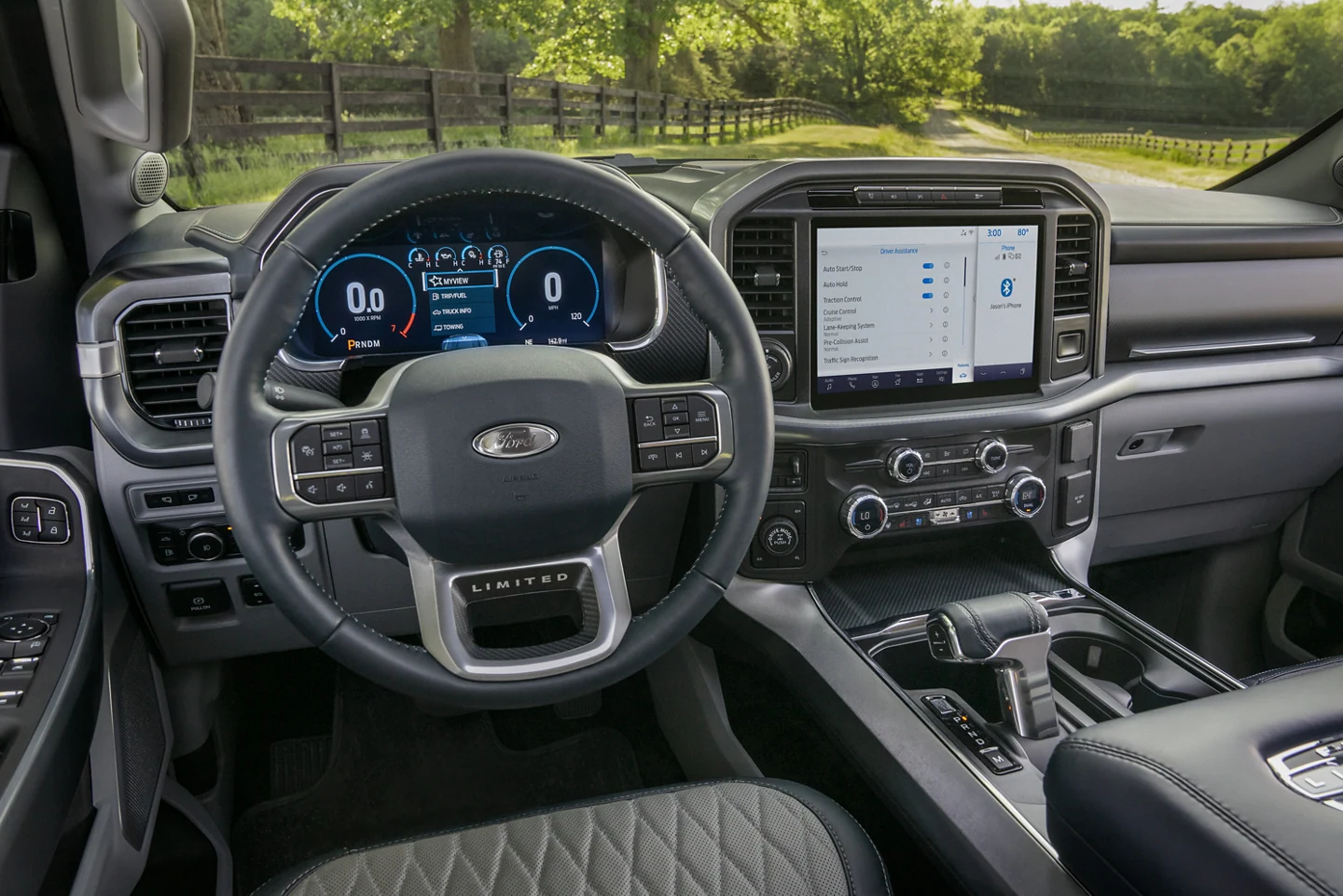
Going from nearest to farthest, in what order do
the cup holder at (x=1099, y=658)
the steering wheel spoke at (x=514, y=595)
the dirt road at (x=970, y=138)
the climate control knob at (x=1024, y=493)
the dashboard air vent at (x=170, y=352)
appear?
the steering wheel spoke at (x=514, y=595) < the dashboard air vent at (x=170, y=352) < the cup holder at (x=1099, y=658) < the climate control knob at (x=1024, y=493) < the dirt road at (x=970, y=138)

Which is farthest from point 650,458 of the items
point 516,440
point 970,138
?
point 970,138

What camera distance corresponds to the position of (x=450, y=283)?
1629 mm

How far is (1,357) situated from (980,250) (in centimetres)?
166

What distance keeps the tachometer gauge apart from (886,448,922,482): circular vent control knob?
0.59 m

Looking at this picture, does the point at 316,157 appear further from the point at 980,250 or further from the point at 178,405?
the point at 980,250

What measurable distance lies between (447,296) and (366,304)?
0.42ft

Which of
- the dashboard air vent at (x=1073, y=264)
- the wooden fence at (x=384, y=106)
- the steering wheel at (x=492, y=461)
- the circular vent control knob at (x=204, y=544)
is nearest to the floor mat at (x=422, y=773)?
the circular vent control knob at (x=204, y=544)

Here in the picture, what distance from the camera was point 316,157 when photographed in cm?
187

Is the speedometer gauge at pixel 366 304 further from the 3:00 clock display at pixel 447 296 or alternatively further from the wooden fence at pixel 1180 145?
the wooden fence at pixel 1180 145

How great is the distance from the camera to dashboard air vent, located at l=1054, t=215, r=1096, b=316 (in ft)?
6.20

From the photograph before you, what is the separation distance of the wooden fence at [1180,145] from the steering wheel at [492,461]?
131 cm

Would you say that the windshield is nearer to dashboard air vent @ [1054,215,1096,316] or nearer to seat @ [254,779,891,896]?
dashboard air vent @ [1054,215,1096,316]

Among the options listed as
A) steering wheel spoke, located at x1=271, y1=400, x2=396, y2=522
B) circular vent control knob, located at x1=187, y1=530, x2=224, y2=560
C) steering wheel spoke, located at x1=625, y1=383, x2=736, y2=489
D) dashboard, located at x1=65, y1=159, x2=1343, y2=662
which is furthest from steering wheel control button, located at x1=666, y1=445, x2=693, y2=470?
circular vent control knob, located at x1=187, y1=530, x2=224, y2=560

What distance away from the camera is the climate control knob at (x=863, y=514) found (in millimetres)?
1825
